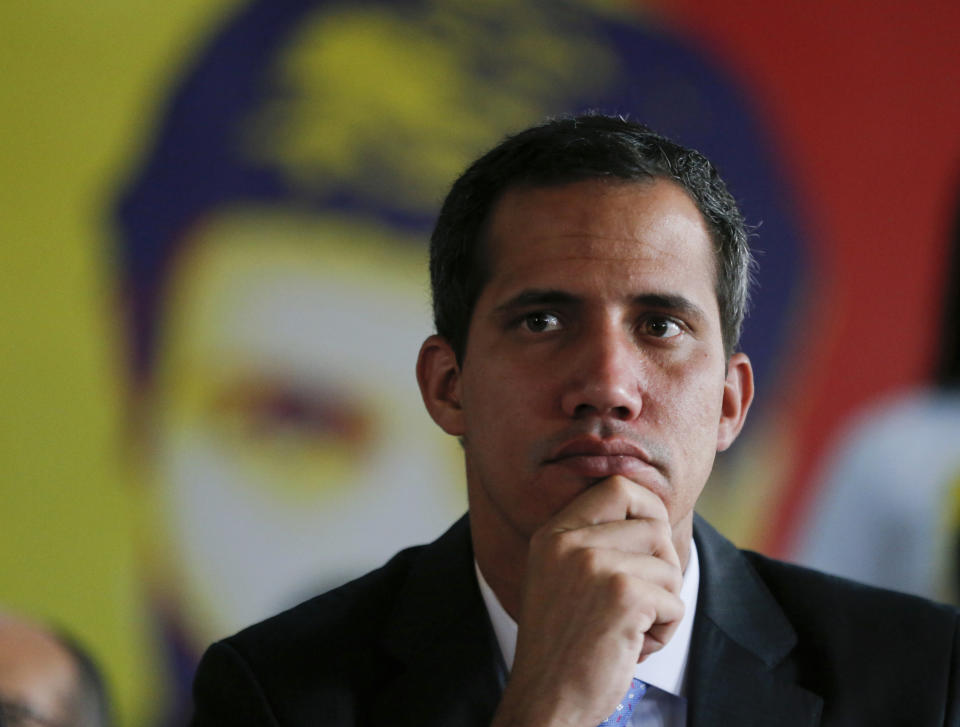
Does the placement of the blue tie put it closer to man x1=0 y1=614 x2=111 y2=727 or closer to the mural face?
the mural face

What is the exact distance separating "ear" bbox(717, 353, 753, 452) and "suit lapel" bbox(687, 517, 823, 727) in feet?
0.70

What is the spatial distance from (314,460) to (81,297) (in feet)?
1.90

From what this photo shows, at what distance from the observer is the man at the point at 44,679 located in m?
2.18

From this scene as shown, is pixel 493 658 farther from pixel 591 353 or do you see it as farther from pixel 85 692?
pixel 85 692

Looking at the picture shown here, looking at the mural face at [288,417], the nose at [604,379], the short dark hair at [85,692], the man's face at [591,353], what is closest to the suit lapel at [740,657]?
the man's face at [591,353]

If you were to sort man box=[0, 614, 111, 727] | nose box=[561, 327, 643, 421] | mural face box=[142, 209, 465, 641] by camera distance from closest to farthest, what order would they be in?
nose box=[561, 327, 643, 421]
man box=[0, 614, 111, 727]
mural face box=[142, 209, 465, 641]

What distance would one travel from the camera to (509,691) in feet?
4.83

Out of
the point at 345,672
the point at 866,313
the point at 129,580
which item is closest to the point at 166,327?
the point at 129,580

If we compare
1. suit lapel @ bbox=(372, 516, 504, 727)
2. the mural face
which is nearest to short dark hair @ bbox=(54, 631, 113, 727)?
the mural face

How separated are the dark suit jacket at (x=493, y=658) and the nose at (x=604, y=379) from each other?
1.45ft

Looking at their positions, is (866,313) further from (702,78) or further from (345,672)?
(345,672)

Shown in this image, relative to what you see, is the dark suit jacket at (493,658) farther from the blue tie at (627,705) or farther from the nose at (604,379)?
the nose at (604,379)

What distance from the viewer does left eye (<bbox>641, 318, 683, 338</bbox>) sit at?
1.58 meters

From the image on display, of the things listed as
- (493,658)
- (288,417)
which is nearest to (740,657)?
(493,658)
